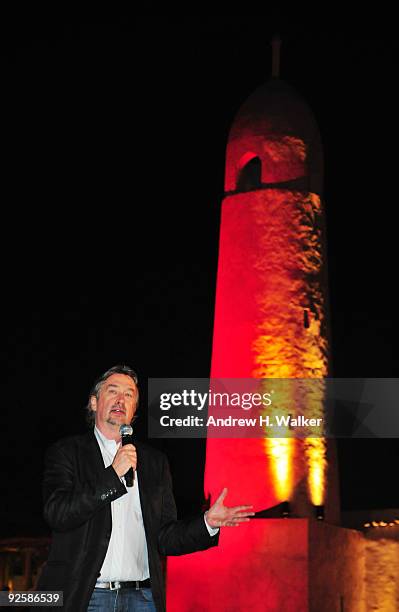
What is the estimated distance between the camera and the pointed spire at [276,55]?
835 inches

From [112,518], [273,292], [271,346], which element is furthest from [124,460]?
[273,292]

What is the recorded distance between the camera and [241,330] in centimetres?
1925

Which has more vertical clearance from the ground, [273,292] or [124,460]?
[273,292]

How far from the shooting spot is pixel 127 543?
513 centimetres

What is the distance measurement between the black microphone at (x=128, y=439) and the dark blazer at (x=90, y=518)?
5.1 inches

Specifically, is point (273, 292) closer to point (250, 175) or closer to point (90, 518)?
point (250, 175)

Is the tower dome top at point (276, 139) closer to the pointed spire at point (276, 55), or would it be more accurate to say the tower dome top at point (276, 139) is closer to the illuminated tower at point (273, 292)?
the illuminated tower at point (273, 292)

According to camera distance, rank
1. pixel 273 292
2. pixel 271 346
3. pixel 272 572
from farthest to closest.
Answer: pixel 273 292, pixel 271 346, pixel 272 572

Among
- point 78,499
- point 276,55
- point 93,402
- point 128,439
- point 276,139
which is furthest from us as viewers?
point 276,55

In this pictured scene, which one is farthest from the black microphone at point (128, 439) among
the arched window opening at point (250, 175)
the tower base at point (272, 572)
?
the arched window opening at point (250, 175)

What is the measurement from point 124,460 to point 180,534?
0.67 meters

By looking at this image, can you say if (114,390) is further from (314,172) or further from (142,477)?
(314,172)

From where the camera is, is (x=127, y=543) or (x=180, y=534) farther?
(x=180, y=534)

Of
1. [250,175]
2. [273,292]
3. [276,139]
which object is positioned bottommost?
[273,292]
